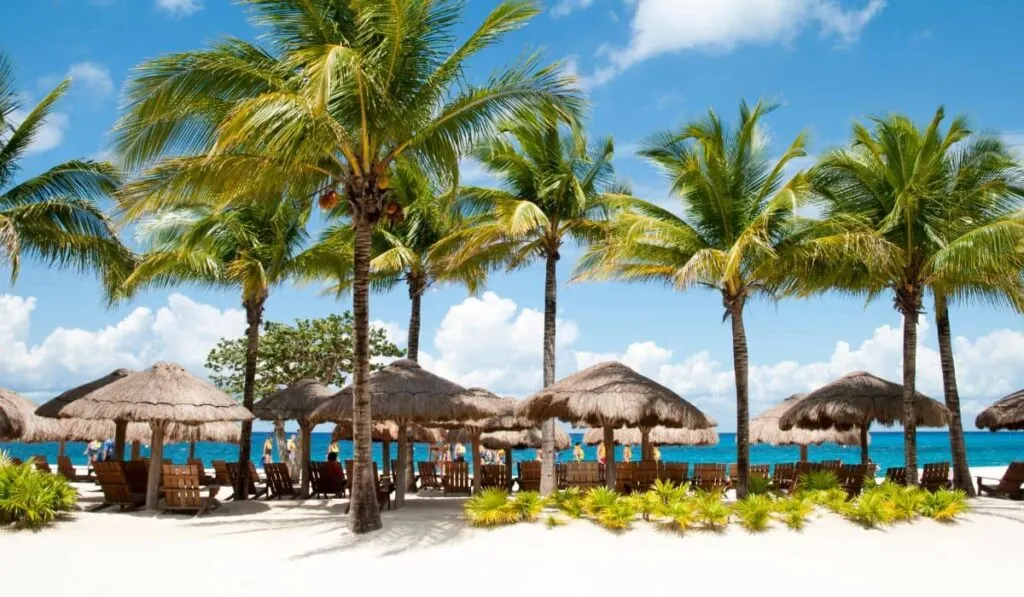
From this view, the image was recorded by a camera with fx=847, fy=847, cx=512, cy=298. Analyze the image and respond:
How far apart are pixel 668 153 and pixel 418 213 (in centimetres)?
750

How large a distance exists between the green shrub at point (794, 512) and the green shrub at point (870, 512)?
0.55 m

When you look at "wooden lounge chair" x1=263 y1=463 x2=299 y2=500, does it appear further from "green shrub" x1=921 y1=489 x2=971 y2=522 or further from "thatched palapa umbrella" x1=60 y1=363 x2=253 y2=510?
"green shrub" x1=921 y1=489 x2=971 y2=522

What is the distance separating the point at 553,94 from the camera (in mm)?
11898

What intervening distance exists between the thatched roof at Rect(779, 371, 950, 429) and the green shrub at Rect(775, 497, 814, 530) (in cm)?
542

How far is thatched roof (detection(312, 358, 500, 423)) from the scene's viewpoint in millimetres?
13656

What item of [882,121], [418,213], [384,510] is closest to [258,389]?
[418,213]

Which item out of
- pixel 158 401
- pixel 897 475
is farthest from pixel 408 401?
pixel 897 475

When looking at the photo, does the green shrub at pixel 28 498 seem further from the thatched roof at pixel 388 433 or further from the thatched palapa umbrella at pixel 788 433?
the thatched palapa umbrella at pixel 788 433

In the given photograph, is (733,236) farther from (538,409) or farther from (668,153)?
(538,409)

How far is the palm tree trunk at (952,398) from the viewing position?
58.0 feet

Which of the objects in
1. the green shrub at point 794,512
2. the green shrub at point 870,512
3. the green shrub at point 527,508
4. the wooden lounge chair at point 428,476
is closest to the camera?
the green shrub at point 794,512

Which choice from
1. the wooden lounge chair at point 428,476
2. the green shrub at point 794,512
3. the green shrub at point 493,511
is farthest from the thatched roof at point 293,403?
the green shrub at point 794,512

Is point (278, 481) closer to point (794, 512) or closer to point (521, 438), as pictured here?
point (521, 438)

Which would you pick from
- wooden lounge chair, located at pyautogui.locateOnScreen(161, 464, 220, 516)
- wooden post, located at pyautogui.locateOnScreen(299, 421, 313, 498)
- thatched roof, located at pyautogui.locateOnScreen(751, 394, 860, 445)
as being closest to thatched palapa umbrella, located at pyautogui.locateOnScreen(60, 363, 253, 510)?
wooden lounge chair, located at pyautogui.locateOnScreen(161, 464, 220, 516)
